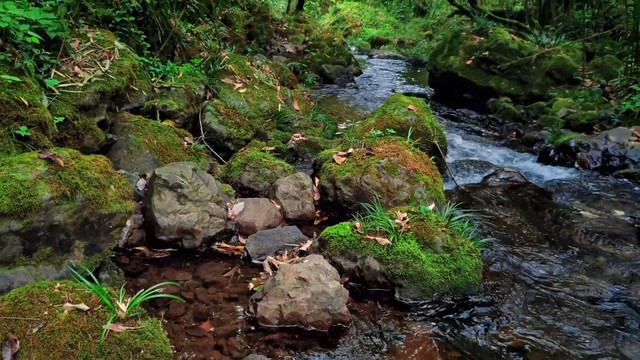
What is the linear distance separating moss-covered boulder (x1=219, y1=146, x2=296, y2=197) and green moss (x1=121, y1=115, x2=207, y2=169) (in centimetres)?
44

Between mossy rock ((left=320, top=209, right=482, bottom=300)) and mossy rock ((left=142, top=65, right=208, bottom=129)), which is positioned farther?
mossy rock ((left=142, top=65, right=208, bottom=129))

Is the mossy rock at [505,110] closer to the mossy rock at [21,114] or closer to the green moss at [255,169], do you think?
the green moss at [255,169]

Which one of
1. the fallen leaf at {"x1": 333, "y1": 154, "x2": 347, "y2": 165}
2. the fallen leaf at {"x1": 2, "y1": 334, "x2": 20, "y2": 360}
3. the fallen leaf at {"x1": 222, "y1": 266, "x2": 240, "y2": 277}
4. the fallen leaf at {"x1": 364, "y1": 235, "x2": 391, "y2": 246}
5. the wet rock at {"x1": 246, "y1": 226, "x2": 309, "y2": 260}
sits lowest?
the fallen leaf at {"x1": 222, "y1": 266, "x2": 240, "y2": 277}

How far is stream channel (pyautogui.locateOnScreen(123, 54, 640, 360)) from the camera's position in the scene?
11.1 feet

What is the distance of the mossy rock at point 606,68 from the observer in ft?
35.7

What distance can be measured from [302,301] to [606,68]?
11.2 m

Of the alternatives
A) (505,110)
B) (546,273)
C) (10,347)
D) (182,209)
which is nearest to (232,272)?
(182,209)

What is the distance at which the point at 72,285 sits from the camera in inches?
112

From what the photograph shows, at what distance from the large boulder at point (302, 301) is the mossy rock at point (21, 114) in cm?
249

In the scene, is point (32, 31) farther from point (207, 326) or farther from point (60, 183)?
point (207, 326)

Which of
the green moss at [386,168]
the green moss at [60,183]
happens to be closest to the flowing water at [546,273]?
the green moss at [386,168]

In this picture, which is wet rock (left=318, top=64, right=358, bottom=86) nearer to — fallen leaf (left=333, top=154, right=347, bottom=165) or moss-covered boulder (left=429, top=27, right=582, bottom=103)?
moss-covered boulder (left=429, top=27, right=582, bottom=103)

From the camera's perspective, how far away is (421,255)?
4.12 meters

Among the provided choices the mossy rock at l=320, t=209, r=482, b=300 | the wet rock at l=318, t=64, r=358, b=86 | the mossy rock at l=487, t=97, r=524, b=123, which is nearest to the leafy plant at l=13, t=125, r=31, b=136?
the mossy rock at l=320, t=209, r=482, b=300
